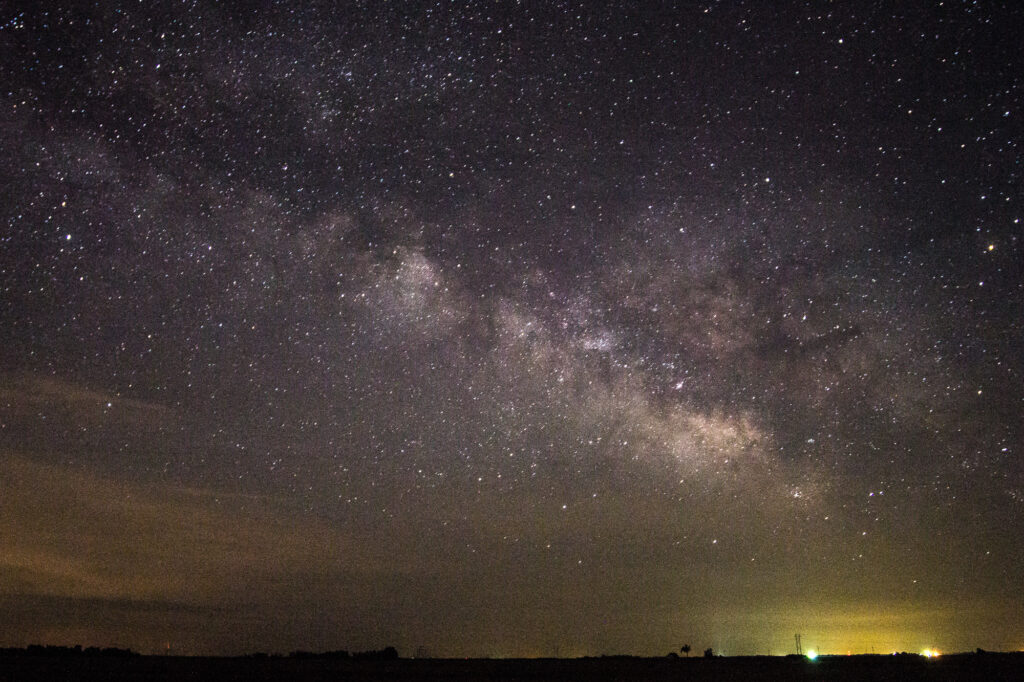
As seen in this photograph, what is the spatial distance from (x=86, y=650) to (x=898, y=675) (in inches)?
2787

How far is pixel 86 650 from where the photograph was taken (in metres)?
73.1

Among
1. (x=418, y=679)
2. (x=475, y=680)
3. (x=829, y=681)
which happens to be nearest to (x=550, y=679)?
(x=475, y=680)

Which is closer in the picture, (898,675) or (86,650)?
(898,675)

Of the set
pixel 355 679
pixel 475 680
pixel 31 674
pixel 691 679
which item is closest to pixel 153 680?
pixel 31 674

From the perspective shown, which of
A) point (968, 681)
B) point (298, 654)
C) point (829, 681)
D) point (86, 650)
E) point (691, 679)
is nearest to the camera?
point (968, 681)

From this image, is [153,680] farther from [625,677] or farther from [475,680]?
[625,677]

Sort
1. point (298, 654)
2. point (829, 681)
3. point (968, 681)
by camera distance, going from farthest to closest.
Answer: point (298, 654), point (829, 681), point (968, 681)

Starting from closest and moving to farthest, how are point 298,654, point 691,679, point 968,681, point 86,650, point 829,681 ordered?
point 968,681 → point 829,681 → point 691,679 → point 86,650 → point 298,654

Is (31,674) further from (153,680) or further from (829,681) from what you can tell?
(829,681)

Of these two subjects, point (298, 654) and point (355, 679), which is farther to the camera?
point (298, 654)

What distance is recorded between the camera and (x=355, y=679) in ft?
110

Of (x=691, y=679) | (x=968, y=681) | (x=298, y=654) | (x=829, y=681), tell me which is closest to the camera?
(x=968, y=681)

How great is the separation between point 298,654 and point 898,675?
60.6 metres

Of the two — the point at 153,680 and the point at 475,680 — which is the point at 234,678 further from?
the point at 475,680
